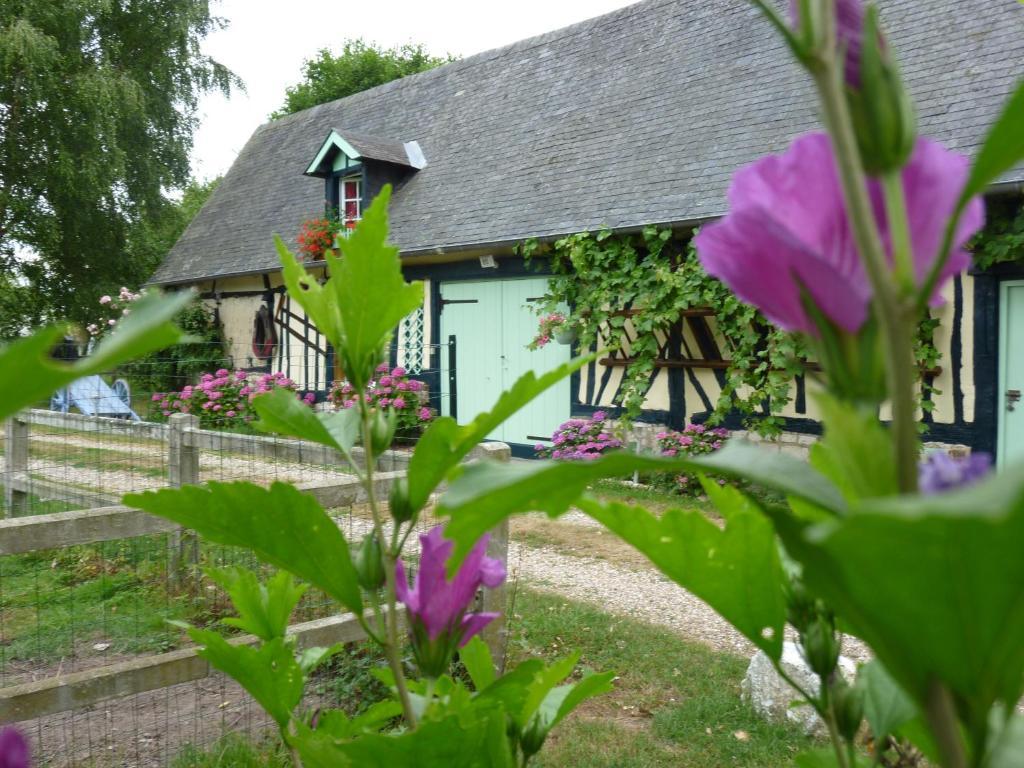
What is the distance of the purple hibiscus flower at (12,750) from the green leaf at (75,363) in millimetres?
190

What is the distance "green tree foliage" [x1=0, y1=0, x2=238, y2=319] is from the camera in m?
16.7

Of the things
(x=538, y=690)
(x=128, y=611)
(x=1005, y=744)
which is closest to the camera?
(x=1005, y=744)

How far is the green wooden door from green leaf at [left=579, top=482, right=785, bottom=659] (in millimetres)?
9815

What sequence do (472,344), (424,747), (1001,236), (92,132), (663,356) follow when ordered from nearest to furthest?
(424,747) → (1001,236) → (663,356) → (472,344) → (92,132)

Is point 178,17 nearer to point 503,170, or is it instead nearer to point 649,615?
point 503,170

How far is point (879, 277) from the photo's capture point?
0.35 metres

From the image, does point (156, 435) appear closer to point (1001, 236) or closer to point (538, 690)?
point (538, 690)

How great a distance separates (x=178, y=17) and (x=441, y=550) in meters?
20.7

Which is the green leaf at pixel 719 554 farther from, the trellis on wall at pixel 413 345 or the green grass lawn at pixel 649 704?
the trellis on wall at pixel 413 345

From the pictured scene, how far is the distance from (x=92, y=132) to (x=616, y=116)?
36.5 ft

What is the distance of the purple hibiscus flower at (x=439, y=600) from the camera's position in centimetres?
69

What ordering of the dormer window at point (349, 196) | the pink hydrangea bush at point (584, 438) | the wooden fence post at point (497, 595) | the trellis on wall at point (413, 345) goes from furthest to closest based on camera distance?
the dormer window at point (349, 196) < the trellis on wall at point (413, 345) < the pink hydrangea bush at point (584, 438) < the wooden fence post at point (497, 595)

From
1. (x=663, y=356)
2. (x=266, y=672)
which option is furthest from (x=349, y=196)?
(x=266, y=672)

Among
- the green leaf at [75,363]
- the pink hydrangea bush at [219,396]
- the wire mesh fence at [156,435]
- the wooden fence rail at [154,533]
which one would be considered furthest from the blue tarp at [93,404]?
the green leaf at [75,363]
